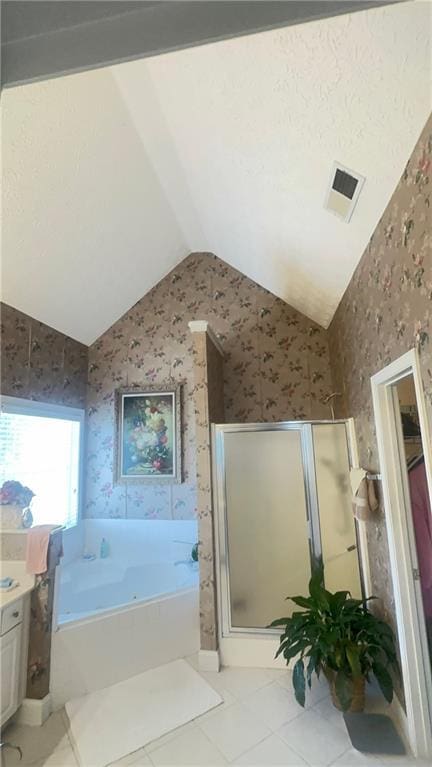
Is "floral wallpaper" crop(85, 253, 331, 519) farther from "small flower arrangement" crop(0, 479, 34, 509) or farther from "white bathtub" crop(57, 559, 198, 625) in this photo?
"small flower arrangement" crop(0, 479, 34, 509)

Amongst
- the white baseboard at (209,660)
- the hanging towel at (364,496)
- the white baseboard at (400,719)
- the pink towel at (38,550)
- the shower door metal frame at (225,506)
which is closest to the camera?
the white baseboard at (400,719)

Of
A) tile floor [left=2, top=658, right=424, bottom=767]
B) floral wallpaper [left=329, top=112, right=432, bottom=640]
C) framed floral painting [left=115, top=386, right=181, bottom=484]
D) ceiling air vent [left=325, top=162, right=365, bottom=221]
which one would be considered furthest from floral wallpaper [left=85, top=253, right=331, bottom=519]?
ceiling air vent [left=325, top=162, right=365, bottom=221]

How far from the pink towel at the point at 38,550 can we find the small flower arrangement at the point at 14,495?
27 cm

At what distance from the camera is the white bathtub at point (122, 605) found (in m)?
2.20

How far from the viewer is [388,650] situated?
191 cm

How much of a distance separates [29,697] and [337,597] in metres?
1.89

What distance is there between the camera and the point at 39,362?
10.6 feet

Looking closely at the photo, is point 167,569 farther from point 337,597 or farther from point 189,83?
point 189,83

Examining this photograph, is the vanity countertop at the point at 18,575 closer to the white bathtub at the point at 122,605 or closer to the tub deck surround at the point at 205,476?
the white bathtub at the point at 122,605

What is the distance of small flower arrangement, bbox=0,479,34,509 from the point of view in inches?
89.9

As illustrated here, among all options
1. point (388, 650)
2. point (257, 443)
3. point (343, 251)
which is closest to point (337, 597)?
point (388, 650)

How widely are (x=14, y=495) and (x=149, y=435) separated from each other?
1551 mm

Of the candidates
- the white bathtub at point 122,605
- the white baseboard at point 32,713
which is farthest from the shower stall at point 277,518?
the white baseboard at point 32,713

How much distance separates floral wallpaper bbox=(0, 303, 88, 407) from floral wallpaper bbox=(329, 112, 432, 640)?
105 inches
